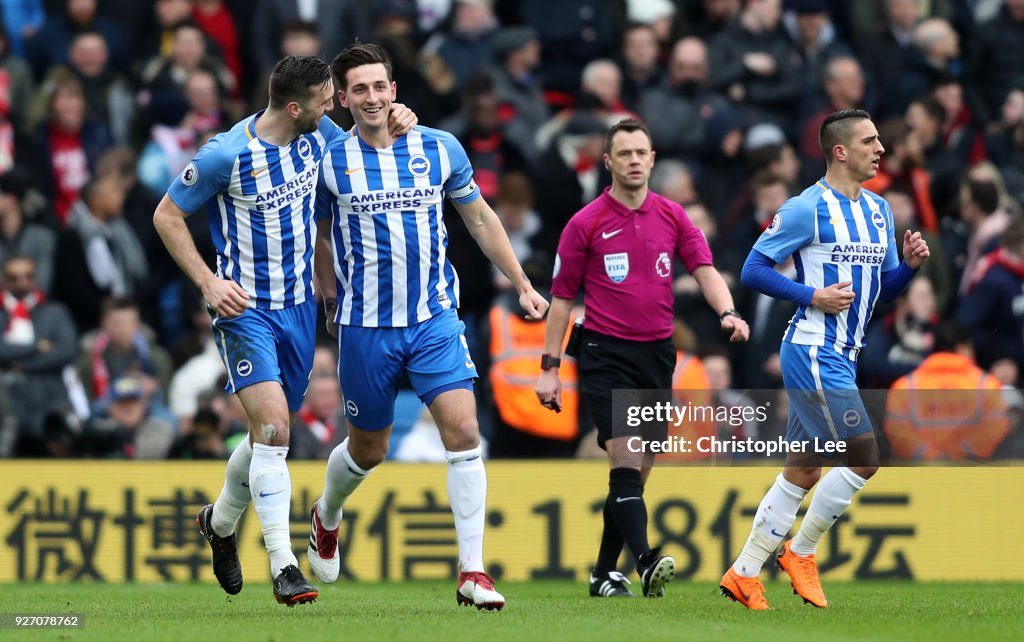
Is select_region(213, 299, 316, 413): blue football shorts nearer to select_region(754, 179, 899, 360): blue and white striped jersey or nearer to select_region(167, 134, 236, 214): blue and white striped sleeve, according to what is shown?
select_region(167, 134, 236, 214): blue and white striped sleeve

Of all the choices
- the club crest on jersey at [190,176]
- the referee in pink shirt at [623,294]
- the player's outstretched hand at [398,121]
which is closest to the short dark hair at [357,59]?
the player's outstretched hand at [398,121]

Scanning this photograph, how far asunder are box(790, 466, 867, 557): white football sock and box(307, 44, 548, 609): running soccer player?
5.53 feet

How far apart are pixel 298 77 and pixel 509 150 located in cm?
728

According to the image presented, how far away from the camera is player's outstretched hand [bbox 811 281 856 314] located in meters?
9.16

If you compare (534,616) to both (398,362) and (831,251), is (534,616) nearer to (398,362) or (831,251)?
(398,362)

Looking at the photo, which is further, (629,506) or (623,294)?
(623,294)

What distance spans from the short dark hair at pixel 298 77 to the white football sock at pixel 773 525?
10.1 feet

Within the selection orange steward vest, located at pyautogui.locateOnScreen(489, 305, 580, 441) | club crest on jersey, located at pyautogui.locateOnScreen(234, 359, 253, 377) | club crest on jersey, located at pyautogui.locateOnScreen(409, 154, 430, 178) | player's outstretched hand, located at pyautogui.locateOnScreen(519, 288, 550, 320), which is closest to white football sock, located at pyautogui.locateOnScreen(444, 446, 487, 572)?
player's outstretched hand, located at pyautogui.locateOnScreen(519, 288, 550, 320)

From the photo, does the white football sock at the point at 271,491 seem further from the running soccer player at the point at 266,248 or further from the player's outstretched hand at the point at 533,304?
the player's outstretched hand at the point at 533,304

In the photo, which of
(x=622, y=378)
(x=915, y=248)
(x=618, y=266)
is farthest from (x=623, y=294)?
(x=915, y=248)

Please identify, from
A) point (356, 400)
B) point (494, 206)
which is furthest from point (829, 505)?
point (494, 206)

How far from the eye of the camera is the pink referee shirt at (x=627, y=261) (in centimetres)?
1032

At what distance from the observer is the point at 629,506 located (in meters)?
10.1

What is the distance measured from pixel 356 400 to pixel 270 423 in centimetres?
69
